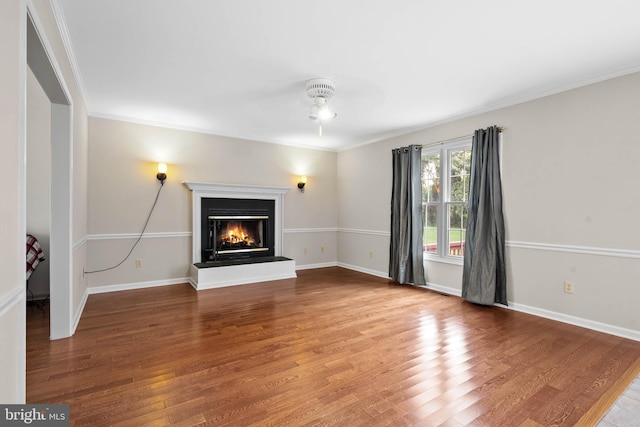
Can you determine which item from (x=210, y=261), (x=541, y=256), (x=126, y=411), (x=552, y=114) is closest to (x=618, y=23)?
(x=552, y=114)

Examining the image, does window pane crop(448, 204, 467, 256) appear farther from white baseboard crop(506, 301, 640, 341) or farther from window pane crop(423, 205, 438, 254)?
white baseboard crop(506, 301, 640, 341)

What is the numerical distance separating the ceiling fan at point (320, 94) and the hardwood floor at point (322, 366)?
2.32m

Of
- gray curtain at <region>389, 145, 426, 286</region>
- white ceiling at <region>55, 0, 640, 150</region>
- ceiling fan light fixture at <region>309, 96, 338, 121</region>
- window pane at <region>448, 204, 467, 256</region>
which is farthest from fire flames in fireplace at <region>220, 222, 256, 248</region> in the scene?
window pane at <region>448, 204, 467, 256</region>

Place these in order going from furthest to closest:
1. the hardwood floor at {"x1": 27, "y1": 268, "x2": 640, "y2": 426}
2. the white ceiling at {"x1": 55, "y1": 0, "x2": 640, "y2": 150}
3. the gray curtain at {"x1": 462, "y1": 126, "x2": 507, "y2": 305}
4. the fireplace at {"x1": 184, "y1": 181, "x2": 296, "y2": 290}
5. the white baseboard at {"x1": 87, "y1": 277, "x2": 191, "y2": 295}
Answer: the fireplace at {"x1": 184, "y1": 181, "x2": 296, "y2": 290}, the white baseboard at {"x1": 87, "y1": 277, "x2": 191, "y2": 295}, the gray curtain at {"x1": 462, "y1": 126, "x2": 507, "y2": 305}, the white ceiling at {"x1": 55, "y1": 0, "x2": 640, "y2": 150}, the hardwood floor at {"x1": 27, "y1": 268, "x2": 640, "y2": 426}

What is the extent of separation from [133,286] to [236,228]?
1.78m

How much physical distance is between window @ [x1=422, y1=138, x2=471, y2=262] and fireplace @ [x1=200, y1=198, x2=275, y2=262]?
279cm

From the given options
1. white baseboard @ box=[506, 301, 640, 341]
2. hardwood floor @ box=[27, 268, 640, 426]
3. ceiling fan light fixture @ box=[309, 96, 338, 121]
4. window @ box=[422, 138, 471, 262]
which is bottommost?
hardwood floor @ box=[27, 268, 640, 426]

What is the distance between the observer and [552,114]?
3.40 meters

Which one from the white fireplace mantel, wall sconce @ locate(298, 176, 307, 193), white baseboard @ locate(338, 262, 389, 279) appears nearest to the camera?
the white fireplace mantel

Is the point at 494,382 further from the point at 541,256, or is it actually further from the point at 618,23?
the point at 618,23

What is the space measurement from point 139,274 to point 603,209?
5.83 metres

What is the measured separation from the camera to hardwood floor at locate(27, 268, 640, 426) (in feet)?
5.99

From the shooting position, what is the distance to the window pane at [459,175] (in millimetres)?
4352

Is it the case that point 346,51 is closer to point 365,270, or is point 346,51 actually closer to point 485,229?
point 485,229
